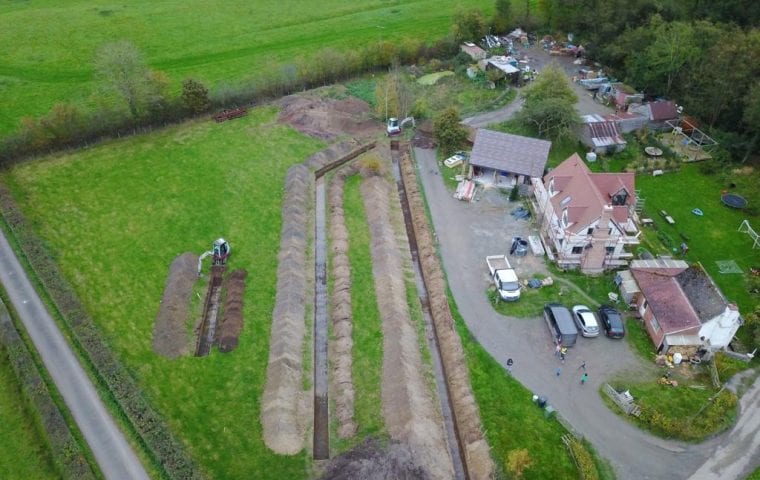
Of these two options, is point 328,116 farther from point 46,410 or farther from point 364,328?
point 46,410

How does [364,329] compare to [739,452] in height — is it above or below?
above

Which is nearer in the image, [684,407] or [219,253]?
[684,407]

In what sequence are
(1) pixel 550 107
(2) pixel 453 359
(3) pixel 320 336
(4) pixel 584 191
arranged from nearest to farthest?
(2) pixel 453 359
(3) pixel 320 336
(4) pixel 584 191
(1) pixel 550 107

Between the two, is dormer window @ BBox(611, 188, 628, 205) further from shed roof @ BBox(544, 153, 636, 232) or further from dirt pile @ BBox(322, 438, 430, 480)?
dirt pile @ BBox(322, 438, 430, 480)

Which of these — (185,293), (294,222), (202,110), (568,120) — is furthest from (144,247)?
(568,120)

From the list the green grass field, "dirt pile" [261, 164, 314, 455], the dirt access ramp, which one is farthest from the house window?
the green grass field

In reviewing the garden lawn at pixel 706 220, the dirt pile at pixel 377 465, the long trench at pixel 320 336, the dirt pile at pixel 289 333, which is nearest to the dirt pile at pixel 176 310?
the dirt pile at pixel 289 333

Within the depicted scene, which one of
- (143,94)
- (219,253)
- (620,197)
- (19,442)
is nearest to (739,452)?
(620,197)

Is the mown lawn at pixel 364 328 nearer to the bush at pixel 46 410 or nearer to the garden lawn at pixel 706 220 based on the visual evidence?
the bush at pixel 46 410
